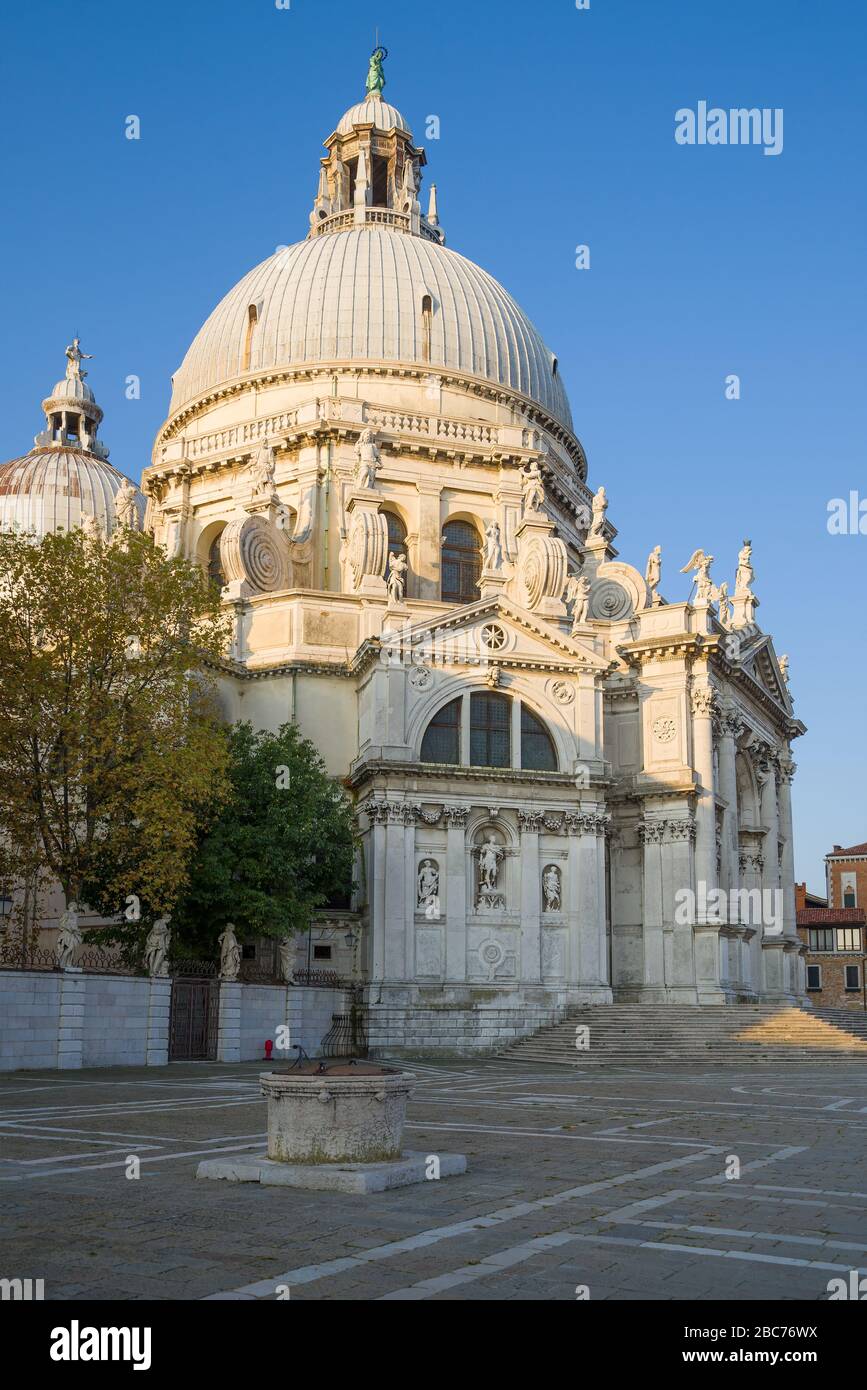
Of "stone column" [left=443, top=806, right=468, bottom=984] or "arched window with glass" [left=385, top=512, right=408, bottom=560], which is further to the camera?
"arched window with glass" [left=385, top=512, right=408, bottom=560]

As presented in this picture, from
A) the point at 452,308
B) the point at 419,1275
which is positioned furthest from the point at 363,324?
the point at 419,1275

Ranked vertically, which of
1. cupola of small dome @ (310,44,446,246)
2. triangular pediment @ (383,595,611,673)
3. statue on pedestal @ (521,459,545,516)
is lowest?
triangular pediment @ (383,595,611,673)

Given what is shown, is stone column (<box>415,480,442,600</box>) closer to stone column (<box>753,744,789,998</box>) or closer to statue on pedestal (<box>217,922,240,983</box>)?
stone column (<box>753,744,789,998</box>)

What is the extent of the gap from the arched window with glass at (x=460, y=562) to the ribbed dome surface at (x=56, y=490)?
68.7 feet

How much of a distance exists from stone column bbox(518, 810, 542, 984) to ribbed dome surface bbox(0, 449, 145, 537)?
112 feet

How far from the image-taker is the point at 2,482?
77562mm

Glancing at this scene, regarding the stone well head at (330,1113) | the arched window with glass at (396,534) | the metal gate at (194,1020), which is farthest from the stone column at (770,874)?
the stone well head at (330,1113)

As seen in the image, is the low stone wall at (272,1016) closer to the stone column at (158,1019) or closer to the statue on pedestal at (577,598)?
the stone column at (158,1019)

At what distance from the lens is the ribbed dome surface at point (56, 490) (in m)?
75.2

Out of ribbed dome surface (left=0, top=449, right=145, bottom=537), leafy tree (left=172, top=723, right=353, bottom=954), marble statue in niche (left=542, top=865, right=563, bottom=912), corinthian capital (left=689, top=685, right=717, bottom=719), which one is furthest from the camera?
ribbed dome surface (left=0, top=449, right=145, bottom=537)

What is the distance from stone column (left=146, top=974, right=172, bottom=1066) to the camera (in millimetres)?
36000

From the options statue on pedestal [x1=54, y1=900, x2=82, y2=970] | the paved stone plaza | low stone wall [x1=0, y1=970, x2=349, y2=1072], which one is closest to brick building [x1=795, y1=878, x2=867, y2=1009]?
low stone wall [x1=0, y1=970, x2=349, y2=1072]

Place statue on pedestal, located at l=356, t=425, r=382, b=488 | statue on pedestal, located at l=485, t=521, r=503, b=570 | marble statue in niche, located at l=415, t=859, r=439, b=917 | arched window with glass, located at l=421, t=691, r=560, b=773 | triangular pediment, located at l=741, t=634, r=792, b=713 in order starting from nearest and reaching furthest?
marble statue in niche, located at l=415, t=859, r=439, b=917 < arched window with glass, located at l=421, t=691, r=560, b=773 < statue on pedestal, located at l=485, t=521, r=503, b=570 < statue on pedestal, located at l=356, t=425, r=382, b=488 < triangular pediment, located at l=741, t=634, r=792, b=713
